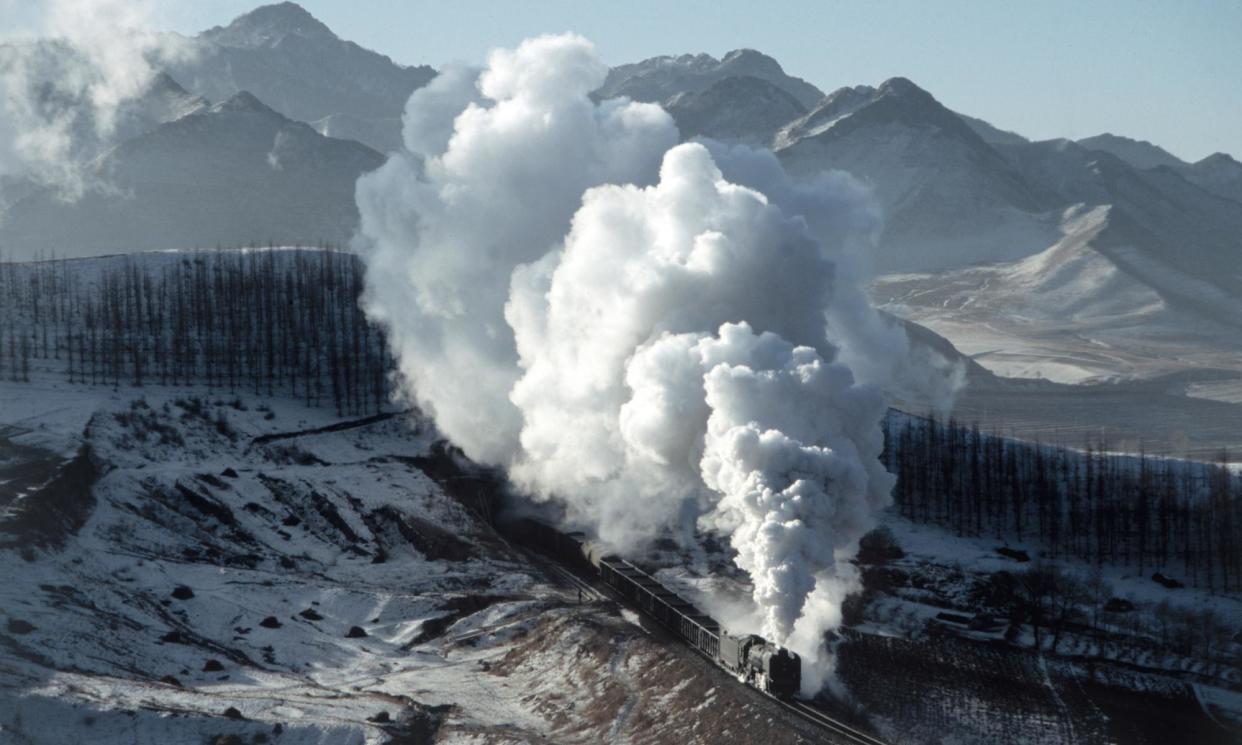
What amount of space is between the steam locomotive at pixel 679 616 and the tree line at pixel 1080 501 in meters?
27.4

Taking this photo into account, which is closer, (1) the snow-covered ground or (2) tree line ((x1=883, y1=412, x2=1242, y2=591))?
(1) the snow-covered ground

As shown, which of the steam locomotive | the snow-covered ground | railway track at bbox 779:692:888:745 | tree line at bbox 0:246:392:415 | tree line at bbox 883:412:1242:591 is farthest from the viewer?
tree line at bbox 0:246:392:415

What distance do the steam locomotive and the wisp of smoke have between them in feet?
6.53

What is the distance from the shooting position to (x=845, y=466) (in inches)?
2502

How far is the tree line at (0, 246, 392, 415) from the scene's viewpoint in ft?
450

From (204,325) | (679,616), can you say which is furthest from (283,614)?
(204,325)

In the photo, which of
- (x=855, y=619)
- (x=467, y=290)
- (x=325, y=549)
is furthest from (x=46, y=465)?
(x=855, y=619)

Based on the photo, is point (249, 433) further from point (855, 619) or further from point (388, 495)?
point (855, 619)

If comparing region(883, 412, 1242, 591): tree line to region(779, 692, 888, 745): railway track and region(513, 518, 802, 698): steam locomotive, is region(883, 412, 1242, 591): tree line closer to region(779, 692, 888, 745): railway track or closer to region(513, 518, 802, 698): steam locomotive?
region(513, 518, 802, 698): steam locomotive

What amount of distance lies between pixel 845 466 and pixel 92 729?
31.8 meters

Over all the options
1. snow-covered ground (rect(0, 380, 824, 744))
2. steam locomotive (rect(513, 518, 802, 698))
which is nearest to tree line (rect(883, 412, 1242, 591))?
steam locomotive (rect(513, 518, 802, 698))

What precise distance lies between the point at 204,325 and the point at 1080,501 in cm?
8610

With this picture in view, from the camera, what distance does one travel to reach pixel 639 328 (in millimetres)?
80375

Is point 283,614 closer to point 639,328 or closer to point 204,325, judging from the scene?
point 639,328
